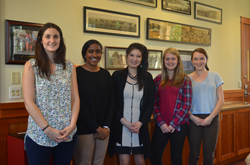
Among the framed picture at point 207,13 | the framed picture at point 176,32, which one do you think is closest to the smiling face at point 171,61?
the framed picture at point 176,32

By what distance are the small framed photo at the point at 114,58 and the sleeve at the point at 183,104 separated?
1045mm

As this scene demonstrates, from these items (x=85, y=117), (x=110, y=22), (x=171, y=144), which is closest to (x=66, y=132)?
(x=85, y=117)

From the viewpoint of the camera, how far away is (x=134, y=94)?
2078mm

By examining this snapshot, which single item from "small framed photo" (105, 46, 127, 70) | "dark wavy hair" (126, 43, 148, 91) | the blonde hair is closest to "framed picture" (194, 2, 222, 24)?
"small framed photo" (105, 46, 127, 70)

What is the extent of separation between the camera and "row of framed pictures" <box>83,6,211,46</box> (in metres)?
2.88

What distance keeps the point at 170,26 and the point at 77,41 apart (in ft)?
5.02

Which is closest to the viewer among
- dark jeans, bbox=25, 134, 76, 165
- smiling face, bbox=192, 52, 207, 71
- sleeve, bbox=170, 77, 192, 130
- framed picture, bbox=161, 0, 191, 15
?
dark jeans, bbox=25, 134, 76, 165

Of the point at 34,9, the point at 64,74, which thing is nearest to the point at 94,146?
the point at 64,74

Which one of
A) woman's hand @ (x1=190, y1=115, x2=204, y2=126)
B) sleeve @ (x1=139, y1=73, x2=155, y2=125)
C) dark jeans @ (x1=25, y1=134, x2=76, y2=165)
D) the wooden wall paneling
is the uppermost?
sleeve @ (x1=139, y1=73, x2=155, y2=125)

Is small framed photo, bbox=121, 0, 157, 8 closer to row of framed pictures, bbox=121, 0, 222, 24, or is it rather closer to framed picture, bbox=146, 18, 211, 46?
row of framed pictures, bbox=121, 0, 222, 24

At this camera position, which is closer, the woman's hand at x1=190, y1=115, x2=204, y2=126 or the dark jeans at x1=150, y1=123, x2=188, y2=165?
the dark jeans at x1=150, y1=123, x2=188, y2=165

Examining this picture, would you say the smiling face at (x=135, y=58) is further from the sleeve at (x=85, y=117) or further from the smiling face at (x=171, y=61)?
the sleeve at (x=85, y=117)

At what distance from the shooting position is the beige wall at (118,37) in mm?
2342

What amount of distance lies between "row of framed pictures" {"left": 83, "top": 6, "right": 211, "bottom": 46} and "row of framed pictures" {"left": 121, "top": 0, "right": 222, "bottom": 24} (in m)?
0.20
